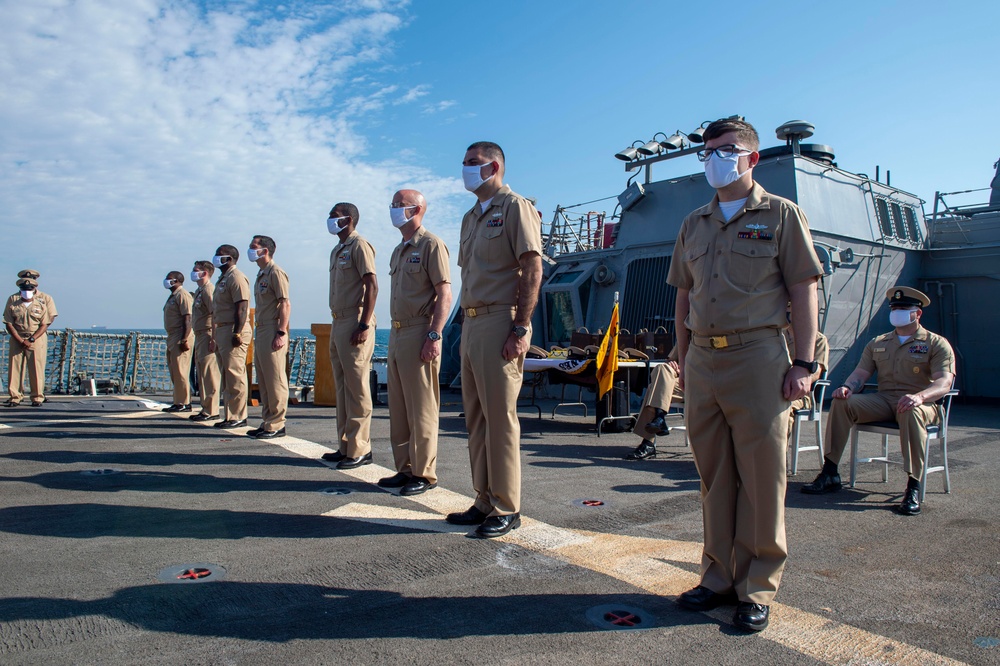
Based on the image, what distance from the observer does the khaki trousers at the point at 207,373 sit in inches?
354

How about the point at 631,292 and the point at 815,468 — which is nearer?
the point at 815,468

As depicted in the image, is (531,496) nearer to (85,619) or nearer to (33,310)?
(85,619)

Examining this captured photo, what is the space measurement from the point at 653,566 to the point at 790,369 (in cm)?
119

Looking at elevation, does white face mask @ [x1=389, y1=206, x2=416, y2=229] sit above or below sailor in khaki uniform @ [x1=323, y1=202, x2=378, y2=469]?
above

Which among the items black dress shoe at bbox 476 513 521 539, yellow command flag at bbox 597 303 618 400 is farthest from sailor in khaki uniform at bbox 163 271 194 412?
black dress shoe at bbox 476 513 521 539

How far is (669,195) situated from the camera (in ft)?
44.3

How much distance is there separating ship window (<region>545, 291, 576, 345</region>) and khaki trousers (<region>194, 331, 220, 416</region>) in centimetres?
685

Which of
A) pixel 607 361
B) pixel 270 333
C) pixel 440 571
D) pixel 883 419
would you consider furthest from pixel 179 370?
pixel 883 419

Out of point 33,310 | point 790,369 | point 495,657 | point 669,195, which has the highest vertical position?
point 669,195

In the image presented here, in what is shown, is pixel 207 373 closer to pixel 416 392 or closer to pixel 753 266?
pixel 416 392

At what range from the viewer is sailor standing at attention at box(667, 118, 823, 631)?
279 cm

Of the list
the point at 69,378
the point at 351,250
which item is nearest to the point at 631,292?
the point at 351,250

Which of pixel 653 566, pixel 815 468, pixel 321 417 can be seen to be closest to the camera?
pixel 653 566

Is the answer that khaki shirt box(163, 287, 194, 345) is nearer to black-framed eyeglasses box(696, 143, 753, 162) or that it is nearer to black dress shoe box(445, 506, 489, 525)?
black dress shoe box(445, 506, 489, 525)
